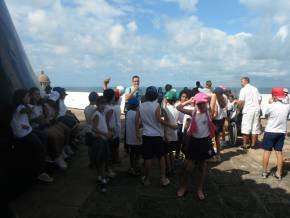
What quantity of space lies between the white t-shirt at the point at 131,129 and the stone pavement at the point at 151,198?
0.65m

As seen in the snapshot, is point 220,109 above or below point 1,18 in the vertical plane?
below

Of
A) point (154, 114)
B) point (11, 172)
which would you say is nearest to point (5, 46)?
point (11, 172)

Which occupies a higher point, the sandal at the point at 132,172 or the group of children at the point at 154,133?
the group of children at the point at 154,133

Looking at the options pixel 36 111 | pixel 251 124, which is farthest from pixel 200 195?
pixel 251 124

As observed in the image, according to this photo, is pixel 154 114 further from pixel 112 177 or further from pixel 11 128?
pixel 11 128

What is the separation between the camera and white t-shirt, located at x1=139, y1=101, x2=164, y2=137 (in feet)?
19.1

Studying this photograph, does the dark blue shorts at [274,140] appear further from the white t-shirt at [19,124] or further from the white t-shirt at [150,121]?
the white t-shirt at [19,124]

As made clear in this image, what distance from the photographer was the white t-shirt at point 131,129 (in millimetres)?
6391

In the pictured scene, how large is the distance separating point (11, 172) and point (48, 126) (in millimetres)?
1428

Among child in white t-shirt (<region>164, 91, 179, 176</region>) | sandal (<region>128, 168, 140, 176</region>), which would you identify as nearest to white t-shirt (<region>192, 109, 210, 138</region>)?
child in white t-shirt (<region>164, 91, 179, 176</region>)

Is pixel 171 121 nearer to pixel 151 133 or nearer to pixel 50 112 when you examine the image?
pixel 151 133

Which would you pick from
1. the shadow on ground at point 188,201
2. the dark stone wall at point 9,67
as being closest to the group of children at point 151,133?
the shadow on ground at point 188,201

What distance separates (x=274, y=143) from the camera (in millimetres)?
6547

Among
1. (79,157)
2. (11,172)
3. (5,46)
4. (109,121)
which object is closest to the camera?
(11,172)
